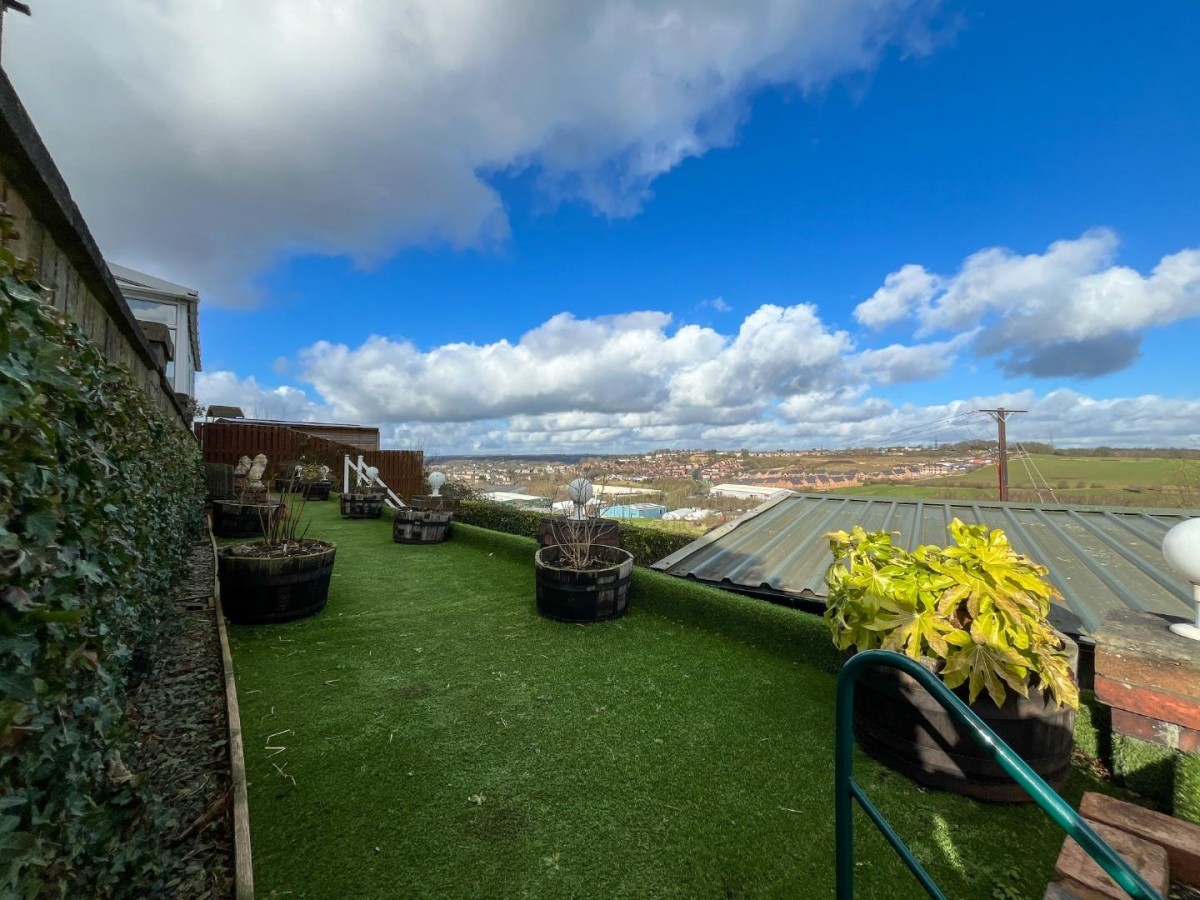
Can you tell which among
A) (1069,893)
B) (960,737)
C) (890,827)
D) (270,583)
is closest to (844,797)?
(890,827)

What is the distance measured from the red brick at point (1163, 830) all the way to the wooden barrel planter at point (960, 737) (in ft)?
1.36

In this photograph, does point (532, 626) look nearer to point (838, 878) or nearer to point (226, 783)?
point (226, 783)

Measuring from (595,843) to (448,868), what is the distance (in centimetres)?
58

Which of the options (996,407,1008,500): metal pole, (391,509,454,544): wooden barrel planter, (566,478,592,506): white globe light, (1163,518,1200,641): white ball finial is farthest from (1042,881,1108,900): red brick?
(996,407,1008,500): metal pole

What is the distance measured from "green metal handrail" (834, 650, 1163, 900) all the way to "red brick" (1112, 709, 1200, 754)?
184 cm

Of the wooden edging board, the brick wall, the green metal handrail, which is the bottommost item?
the wooden edging board

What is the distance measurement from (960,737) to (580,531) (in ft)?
14.1

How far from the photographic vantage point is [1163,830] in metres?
1.66

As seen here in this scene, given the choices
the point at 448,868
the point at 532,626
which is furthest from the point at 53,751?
the point at 532,626

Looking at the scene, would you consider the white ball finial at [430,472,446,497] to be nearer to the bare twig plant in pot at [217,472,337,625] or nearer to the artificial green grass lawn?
the bare twig plant in pot at [217,472,337,625]

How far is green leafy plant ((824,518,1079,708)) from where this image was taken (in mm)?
2195

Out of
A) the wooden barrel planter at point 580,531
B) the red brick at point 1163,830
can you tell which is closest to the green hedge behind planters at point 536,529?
the wooden barrel planter at point 580,531

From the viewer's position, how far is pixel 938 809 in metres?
2.25

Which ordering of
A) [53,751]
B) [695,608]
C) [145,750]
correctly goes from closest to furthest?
1. [53,751]
2. [145,750]
3. [695,608]
